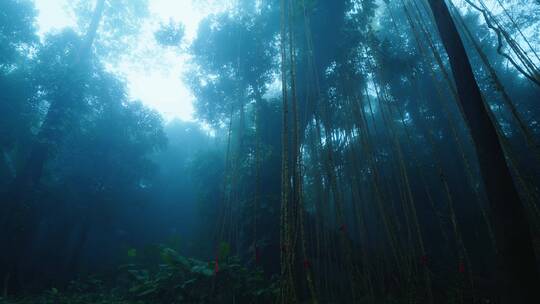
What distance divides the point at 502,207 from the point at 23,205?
6200 millimetres

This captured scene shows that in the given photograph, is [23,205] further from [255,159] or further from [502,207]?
[502,207]

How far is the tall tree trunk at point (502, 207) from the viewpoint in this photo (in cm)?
101

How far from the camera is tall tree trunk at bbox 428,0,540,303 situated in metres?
1.01

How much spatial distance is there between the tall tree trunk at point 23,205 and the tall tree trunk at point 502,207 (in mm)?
5681

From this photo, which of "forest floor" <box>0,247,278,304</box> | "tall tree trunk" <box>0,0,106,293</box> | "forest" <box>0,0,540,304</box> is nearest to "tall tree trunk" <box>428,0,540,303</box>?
"forest" <box>0,0,540,304</box>

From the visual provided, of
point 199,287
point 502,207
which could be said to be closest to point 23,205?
point 199,287

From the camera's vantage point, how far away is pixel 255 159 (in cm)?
570

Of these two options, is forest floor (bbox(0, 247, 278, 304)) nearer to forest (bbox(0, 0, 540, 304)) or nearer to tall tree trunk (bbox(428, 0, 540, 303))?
forest (bbox(0, 0, 540, 304))

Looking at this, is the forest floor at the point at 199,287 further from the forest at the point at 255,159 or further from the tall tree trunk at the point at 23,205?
the tall tree trunk at the point at 23,205

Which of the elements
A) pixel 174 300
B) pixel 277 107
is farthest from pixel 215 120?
pixel 174 300

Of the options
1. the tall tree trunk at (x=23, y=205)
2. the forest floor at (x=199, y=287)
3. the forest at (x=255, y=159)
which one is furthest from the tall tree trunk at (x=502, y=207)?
the tall tree trunk at (x=23, y=205)

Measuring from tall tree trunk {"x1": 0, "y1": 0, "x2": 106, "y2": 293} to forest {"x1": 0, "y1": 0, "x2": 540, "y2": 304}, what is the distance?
28 mm

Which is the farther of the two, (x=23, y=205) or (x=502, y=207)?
(x=23, y=205)

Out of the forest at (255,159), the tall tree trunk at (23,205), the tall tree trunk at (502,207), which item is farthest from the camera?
the tall tree trunk at (23,205)
